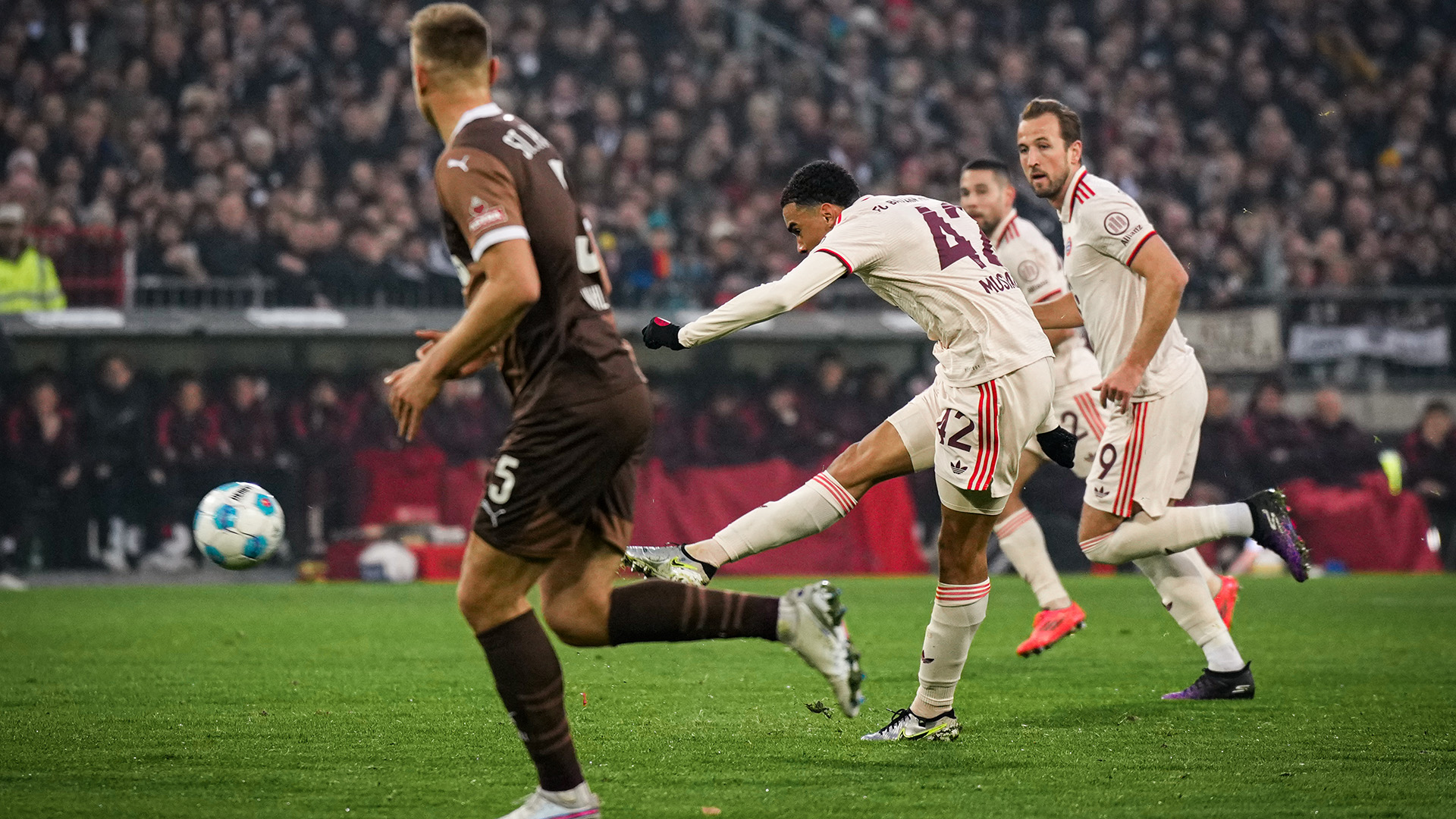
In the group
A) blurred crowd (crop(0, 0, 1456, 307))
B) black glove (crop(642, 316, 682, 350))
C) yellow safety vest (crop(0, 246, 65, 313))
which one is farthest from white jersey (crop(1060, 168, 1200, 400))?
yellow safety vest (crop(0, 246, 65, 313))

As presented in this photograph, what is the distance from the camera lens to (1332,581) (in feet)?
47.8

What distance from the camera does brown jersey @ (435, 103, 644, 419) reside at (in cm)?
411

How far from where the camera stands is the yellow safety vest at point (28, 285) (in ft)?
49.8

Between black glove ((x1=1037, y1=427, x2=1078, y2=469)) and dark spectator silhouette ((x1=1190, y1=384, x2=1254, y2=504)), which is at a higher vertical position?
black glove ((x1=1037, y1=427, x2=1078, y2=469))

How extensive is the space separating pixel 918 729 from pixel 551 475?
2.22 meters

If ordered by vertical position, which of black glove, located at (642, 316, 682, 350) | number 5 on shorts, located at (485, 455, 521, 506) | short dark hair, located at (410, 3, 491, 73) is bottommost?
number 5 on shorts, located at (485, 455, 521, 506)

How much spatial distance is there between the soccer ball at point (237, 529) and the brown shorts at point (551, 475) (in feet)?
6.59

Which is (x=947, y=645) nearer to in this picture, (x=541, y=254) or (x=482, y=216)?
(x=541, y=254)

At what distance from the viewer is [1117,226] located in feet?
22.2

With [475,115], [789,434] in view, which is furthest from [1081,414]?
[789,434]

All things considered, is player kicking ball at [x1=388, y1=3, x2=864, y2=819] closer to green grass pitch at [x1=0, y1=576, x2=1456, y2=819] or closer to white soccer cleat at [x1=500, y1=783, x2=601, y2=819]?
white soccer cleat at [x1=500, y1=783, x2=601, y2=819]

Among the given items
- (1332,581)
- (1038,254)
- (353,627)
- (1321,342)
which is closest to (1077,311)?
(1038,254)

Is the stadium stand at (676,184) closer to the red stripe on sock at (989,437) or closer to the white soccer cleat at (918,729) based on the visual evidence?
the white soccer cleat at (918,729)

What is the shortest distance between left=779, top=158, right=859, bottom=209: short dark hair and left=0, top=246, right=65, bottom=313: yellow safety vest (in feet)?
38.5
